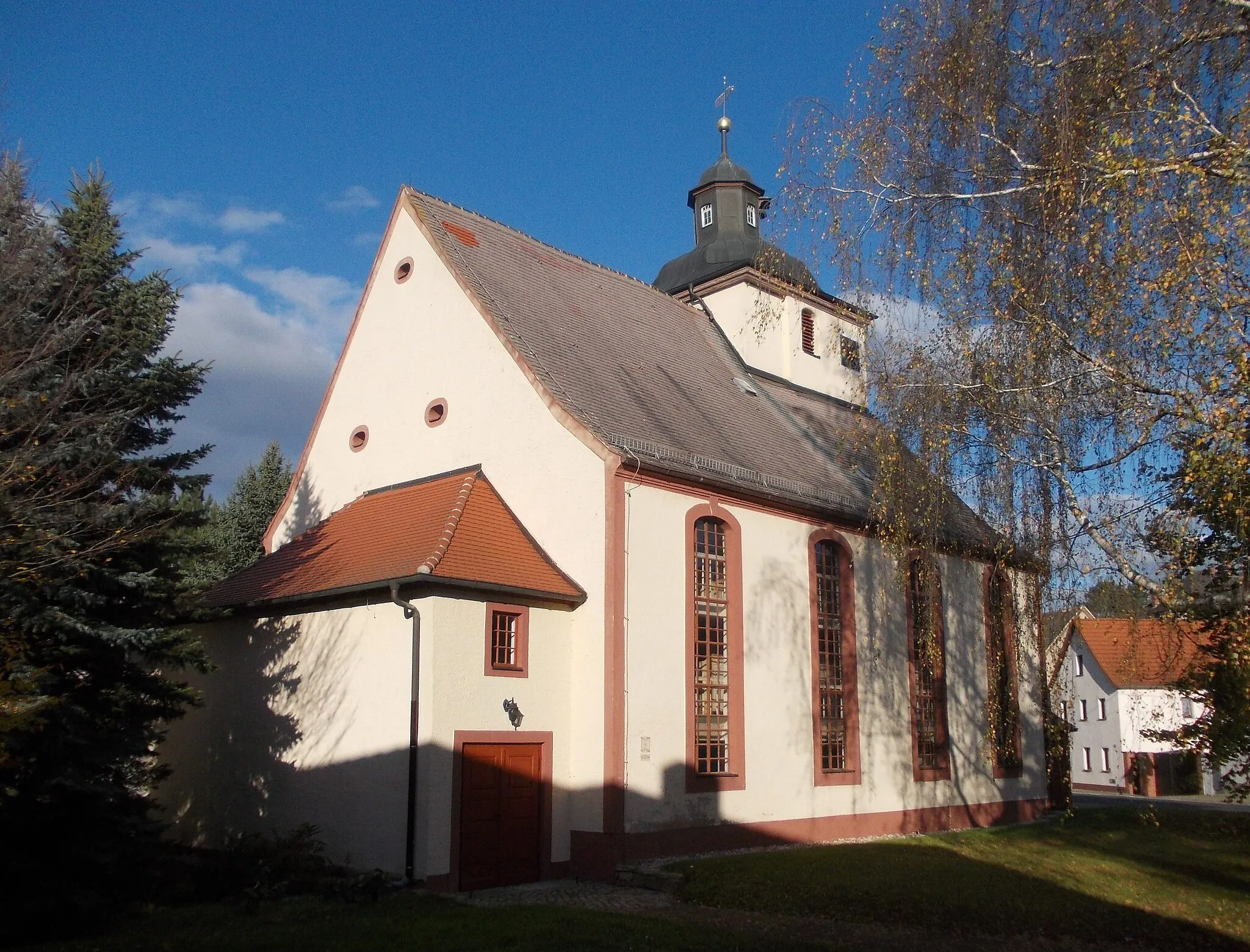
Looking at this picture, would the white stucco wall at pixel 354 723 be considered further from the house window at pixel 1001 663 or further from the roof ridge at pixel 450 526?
the house window at pixel 1001 663

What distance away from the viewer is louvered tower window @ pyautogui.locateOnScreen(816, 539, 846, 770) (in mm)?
18031

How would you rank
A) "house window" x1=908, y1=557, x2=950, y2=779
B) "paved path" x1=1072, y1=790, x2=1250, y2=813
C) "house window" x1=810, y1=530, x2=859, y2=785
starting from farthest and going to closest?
1. "paved path" x1=1072, y1=790, x2=1250, y2=813
2. "house window" x1=908, y1=557, x2=950, y2=779
3. "house window" x1=810, y1=530, x2=859, y2=785

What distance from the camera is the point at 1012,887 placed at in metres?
12.2

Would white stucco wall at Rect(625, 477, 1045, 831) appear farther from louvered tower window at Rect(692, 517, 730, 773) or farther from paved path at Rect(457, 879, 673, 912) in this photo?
paved path at Rect(457, 879, 673, 912)

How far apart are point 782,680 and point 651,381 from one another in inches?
221

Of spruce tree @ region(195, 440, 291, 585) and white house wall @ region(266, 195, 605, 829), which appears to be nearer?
white house wall @ region(266, 195, 605, 829)

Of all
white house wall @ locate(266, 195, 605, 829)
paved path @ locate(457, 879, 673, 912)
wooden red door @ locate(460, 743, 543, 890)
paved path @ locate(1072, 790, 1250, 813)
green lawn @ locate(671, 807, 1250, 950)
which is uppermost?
white house wall @ locate(266, 195, 605, 829)

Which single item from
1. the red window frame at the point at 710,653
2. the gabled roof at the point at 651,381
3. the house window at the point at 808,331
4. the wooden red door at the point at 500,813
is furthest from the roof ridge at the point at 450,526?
the house window at the point at 808,331

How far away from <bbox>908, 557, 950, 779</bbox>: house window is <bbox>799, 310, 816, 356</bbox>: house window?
6.71m

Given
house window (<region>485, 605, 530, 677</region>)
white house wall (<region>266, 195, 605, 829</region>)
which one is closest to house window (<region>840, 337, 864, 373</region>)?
white house wall (<region>266, 195, 605, 829</region>)

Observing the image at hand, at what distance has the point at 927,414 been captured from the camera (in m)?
11.7

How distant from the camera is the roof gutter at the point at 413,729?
13.1 metres

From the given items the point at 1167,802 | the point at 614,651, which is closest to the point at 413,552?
the point at 614,651

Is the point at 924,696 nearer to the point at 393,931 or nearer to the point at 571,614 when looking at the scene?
the point at 571,614
